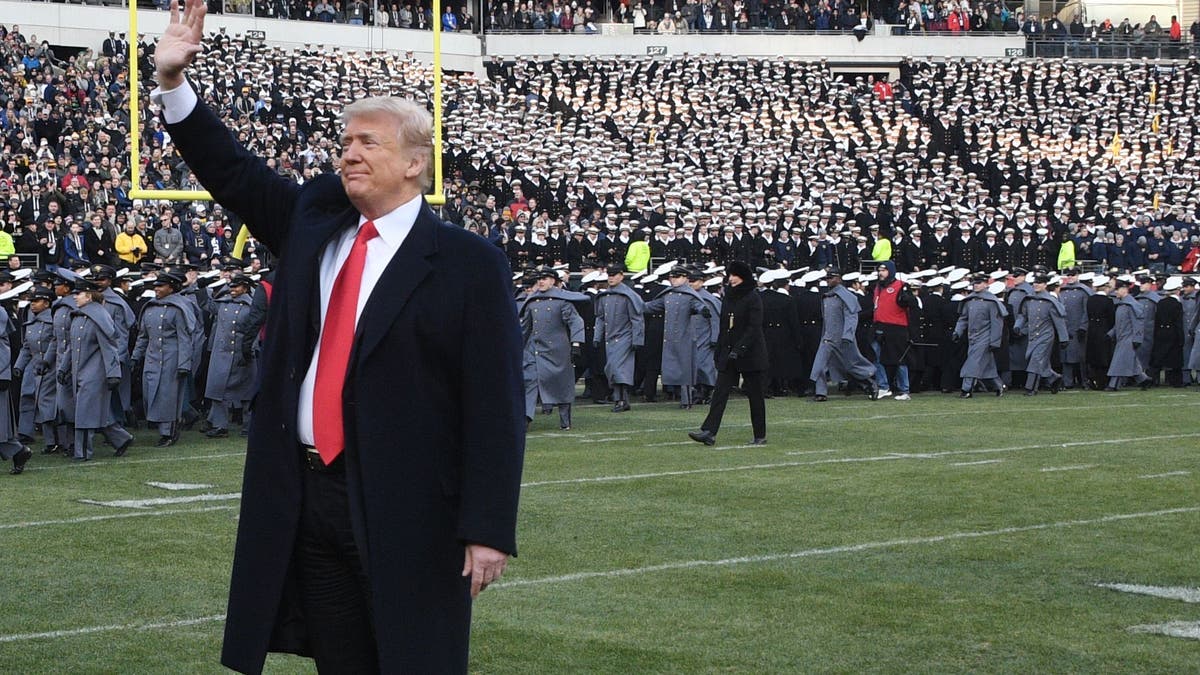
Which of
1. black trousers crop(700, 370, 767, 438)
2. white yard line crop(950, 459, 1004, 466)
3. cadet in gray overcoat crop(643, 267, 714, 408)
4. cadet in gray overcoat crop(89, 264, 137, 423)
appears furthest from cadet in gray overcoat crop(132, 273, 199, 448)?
white yard line crop(950, 459, 1004, 466)

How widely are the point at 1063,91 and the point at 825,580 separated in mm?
40959

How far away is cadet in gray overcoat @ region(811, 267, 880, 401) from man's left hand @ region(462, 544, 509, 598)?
18.0m

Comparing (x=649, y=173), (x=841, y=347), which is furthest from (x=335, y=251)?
(x=649, y=173)

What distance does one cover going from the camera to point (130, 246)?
2483 centimetres

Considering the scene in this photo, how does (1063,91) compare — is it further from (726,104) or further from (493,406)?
(493,406)

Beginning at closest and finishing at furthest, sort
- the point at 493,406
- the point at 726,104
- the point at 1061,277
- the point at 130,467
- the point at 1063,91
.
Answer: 1. the point at 493,406
2. the point at 130,467
3. the point at 1061,277
4. the point at 726,104
5. the point at 1063,91

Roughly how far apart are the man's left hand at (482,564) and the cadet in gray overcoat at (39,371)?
11.5 metres

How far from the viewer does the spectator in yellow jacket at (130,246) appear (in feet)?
80.9

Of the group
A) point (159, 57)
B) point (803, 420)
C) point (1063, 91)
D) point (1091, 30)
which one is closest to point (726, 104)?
point (1063, 91)

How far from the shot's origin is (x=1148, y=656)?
6809mm

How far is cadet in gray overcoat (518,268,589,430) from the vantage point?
1775 cm

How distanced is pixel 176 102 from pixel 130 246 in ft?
70.2

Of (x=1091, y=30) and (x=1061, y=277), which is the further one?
(x=1091, y=30)

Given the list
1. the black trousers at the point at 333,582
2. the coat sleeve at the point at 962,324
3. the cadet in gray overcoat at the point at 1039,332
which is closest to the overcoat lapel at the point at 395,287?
the black trousers at the point at 333,582
